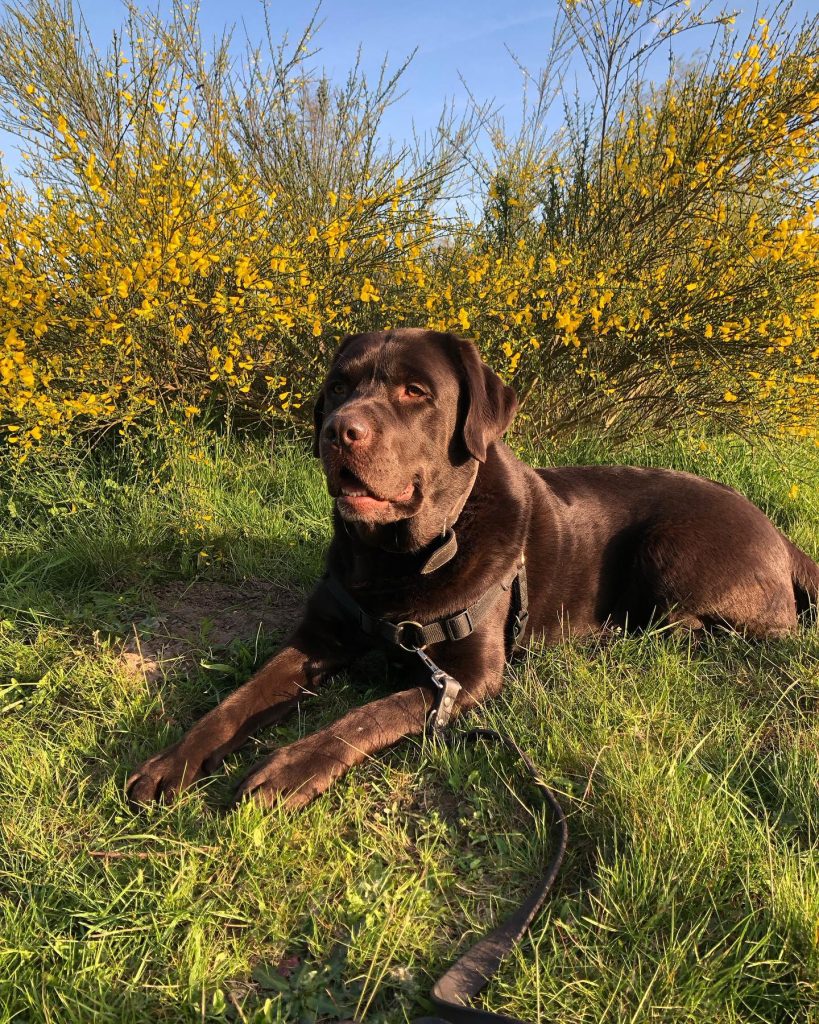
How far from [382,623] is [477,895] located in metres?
1.02

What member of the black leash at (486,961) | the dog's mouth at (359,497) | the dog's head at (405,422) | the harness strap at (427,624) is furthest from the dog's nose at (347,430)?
the black leash at (486,961)

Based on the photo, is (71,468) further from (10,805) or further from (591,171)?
(591,171)

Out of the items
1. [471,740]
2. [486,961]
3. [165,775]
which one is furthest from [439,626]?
[486,961]

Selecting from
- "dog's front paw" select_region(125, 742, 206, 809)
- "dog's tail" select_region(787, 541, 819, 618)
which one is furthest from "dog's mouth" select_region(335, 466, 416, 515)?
"dog's tail" select_region(787, 541, 819, 618)

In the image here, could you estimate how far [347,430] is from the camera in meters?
2.15

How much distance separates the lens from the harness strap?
2398 mm

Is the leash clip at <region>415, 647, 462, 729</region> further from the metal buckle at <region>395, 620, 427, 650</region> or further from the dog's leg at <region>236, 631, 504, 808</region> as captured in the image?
the metal buckle at <region>395, 620, 427, 650</region>

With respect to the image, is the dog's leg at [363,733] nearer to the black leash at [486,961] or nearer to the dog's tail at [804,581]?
the black leash at [486,961]

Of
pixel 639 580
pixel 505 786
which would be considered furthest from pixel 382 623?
pixel 639 580

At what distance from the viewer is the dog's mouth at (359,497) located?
2256 millimetres

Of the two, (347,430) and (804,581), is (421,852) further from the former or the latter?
(804,581)

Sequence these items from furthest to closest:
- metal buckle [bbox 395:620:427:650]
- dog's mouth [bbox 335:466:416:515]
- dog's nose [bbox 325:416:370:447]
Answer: metal buckle [bbox 395:620:427:650] < dog's mouth [bbox 335:466:416:515] < dog's nose [bbox 325:416:370:447]

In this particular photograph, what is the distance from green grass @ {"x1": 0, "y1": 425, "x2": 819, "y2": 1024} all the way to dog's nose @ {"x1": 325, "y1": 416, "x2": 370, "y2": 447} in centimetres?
95

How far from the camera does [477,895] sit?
156 centimetres
